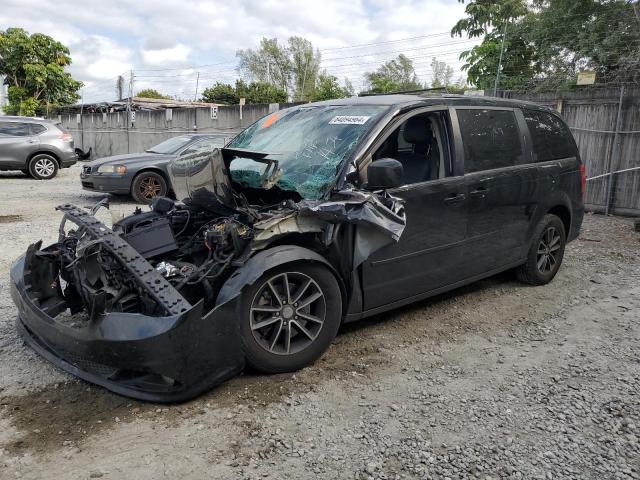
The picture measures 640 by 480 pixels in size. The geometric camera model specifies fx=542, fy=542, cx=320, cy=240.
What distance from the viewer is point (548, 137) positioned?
5238mm

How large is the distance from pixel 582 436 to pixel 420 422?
839 mm

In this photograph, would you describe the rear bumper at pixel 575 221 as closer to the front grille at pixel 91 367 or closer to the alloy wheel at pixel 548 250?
the alloy wheel at pixel 548 250

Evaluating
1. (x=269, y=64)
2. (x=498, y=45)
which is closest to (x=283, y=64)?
(x=269, y=64)

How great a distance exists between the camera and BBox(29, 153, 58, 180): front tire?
15.2m

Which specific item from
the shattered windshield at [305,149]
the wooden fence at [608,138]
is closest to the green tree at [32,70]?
the wooden fence at [608,138]

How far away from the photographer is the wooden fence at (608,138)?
9.07m

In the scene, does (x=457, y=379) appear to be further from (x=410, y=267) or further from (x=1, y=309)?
(x=1, y=309)

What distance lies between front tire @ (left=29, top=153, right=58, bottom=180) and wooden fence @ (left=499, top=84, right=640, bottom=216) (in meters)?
13.0

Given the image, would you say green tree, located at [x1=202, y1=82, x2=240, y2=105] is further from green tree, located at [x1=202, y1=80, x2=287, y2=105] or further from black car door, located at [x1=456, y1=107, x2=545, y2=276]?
black car door, located at [x1=456, y1=107, x2=545, y2=276]

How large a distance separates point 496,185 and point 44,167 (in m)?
14.3

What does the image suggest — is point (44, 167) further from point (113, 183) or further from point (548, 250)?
point (548, 250)

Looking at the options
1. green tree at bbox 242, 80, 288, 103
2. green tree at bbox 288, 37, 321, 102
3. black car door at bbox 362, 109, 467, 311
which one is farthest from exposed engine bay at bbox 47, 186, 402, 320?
green tree at bbox 288, 37, 321, 102

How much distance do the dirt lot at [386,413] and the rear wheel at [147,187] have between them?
20.0ft

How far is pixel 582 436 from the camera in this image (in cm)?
285
